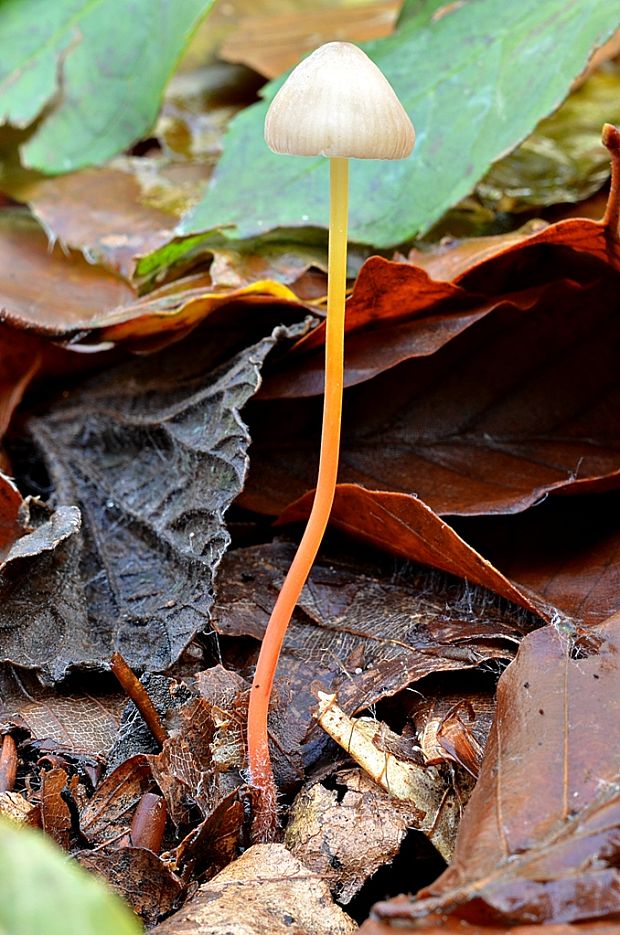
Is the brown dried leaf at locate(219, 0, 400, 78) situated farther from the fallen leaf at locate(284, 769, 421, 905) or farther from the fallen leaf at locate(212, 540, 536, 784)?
the fallen leaf at locate(284, 769, 421, 905)

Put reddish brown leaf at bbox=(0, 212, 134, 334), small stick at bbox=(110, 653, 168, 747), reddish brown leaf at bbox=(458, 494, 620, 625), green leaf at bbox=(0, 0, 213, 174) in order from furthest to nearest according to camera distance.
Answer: green leaf at bbox=(0, 0, 213, 174), reddish brown leaf at bbox=(0, 212, 134, 334), reddish brown leaf at bbox=(458, 494, 620, 625), small stick at bbox=(110, 653, 168, 747)

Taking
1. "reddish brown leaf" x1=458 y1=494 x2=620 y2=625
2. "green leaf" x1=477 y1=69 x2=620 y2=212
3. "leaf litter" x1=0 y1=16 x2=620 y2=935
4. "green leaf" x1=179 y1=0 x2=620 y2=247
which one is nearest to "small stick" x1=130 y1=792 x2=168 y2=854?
"leaf litter" x1=0 y1=16 x2=620 y2=935

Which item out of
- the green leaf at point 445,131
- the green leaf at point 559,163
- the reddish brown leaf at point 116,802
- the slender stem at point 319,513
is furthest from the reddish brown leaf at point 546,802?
the green leaf at point 559,163

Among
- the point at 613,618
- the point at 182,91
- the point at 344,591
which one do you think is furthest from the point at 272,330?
the point at 182,91

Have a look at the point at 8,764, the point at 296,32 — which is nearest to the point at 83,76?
the point at 296,32

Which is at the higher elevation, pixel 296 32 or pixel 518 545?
pixel 296 32

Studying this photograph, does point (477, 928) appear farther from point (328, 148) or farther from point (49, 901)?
point (328, 148)

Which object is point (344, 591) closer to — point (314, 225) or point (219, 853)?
point (219, 853)
